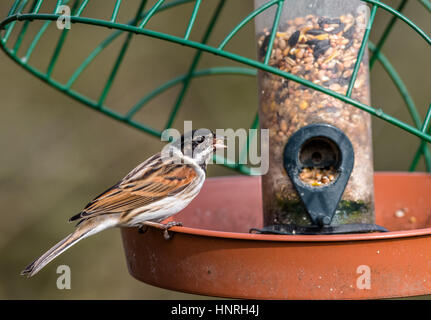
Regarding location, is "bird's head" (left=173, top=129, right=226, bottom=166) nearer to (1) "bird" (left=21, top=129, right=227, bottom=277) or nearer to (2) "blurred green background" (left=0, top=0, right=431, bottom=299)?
(1) "bird" (left=21, top=129, right=227, bottom=277)

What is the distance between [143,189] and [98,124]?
3.85m

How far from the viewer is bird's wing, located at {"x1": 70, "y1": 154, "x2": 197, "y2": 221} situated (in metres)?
3.80

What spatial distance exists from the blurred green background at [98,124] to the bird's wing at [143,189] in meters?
3.43

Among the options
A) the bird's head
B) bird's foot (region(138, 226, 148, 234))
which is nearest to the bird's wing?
the bird's head

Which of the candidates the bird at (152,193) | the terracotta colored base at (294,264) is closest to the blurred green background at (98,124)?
the bird at (152,193)

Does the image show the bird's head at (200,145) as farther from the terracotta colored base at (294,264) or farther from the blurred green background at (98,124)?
the blurred green background at (98,124)

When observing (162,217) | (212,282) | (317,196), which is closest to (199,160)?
(162,217)

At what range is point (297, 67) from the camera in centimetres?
369

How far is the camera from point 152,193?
154 inches

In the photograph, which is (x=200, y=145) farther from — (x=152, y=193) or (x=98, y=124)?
(x=98, y=124)

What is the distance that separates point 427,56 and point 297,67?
15.4ft

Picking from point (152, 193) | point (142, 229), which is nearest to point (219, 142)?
point (152, 193)

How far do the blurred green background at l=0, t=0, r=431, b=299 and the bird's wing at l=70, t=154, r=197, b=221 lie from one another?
3.43 meters

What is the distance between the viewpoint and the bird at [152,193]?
376 centimetres
